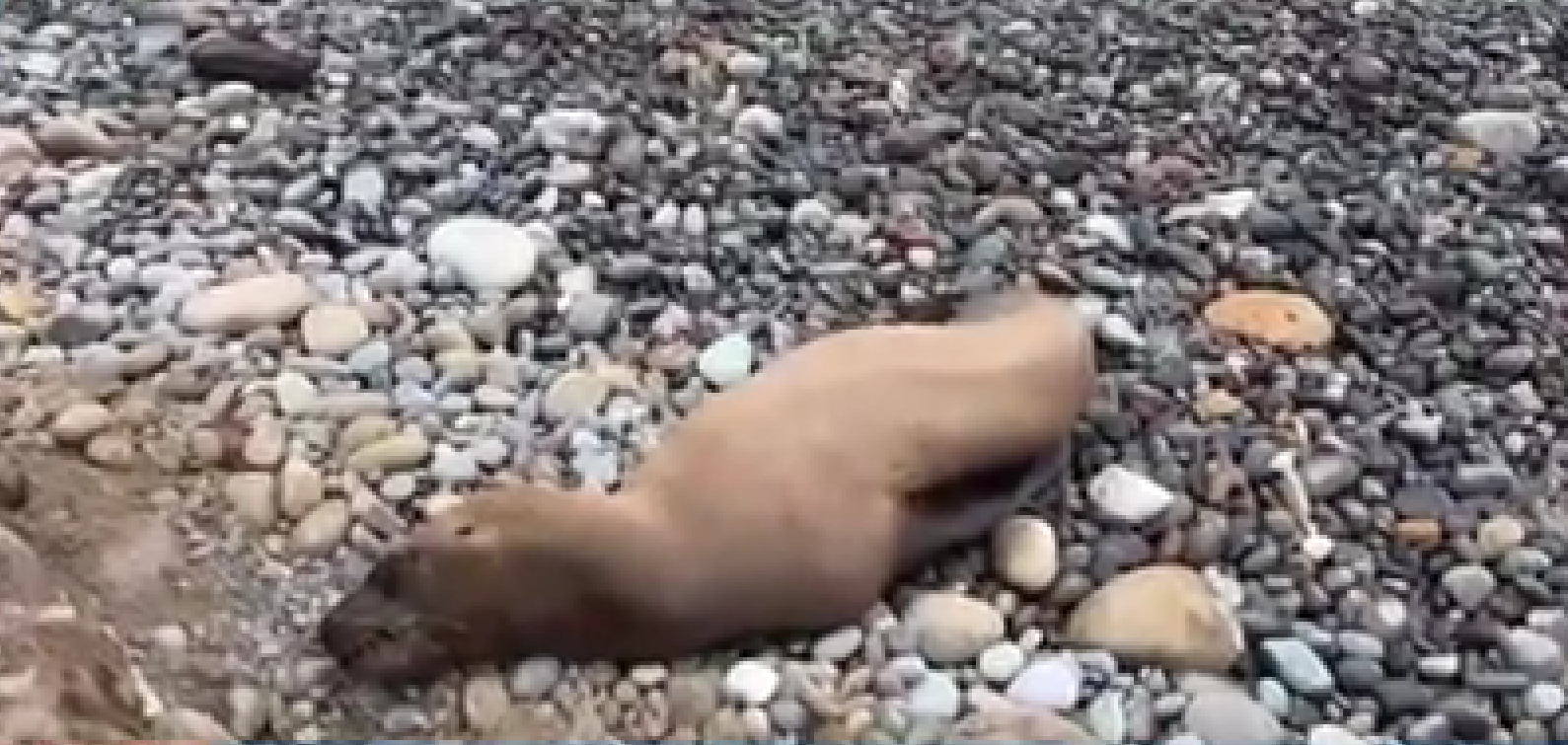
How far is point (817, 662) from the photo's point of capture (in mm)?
1958

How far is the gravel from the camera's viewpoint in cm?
197

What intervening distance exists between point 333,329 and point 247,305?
8cm

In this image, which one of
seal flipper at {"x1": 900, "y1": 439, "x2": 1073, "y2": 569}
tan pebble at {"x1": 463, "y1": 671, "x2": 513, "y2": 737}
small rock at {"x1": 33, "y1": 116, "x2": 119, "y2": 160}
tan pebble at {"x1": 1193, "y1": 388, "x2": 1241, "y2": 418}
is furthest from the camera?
small rock at {"x1": 33, "y1": 116, "x2": 119, "y2": 160}

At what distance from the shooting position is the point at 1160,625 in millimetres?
1989

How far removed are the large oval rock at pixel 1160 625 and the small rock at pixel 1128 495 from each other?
10cm

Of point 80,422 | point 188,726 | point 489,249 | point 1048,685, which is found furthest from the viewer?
point 489,249

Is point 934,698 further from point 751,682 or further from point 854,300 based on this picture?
point 854,300

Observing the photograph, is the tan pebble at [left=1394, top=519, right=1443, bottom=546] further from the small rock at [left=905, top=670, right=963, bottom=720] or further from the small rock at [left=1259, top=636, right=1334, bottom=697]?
the small rock at [left=905, top=670, right=963, bottom=720]

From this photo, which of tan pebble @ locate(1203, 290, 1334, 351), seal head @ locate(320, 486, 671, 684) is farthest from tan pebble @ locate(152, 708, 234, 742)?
tan pebble @ locate(1203, 290, 1334, 351)

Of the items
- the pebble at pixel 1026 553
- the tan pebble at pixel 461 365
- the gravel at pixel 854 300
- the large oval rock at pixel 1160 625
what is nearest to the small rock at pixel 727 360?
the gravel at pixel 854 300

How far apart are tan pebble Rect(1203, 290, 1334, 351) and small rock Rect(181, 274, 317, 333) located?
81 cm

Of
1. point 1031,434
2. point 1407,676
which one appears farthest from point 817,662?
point 1407,676

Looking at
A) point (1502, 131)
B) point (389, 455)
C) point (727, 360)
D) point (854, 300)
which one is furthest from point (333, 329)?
point (1502, 131)

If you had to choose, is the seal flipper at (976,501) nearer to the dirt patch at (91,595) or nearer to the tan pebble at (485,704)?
the tan pebble at (485,704)
